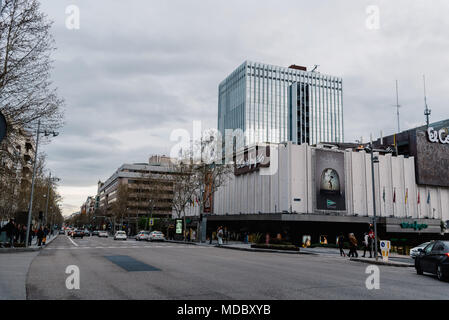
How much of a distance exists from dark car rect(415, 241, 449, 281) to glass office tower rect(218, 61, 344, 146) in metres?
109

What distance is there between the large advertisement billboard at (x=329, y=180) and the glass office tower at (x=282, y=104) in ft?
245

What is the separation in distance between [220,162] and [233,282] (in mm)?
38788

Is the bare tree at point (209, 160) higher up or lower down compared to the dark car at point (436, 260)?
higher up

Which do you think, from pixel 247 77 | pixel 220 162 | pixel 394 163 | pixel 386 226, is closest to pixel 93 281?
pixel 220 162

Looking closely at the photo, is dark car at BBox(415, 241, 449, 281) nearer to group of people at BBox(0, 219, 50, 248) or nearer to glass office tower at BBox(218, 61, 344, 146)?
group of people at BBox(0, 219, 50, 248)

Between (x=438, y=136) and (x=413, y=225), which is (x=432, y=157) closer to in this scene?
(x=438, y=136)

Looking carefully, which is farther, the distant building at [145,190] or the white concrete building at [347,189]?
the distant building at [145,190]

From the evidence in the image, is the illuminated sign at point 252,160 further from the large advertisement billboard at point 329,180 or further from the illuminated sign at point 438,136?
the illuminated sign at point 438,136

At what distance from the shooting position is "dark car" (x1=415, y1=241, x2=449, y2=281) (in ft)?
41.9

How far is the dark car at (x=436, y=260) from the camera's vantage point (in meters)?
12.8

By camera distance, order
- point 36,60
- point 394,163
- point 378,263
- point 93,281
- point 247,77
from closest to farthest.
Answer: point 93,281 < point 36,60 < point 378,263 < point 394,163 < point 247,77

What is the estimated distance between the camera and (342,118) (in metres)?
138

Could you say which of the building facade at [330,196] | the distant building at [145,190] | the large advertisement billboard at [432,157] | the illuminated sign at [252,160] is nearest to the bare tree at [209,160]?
the illuminated sign at [252,160]
